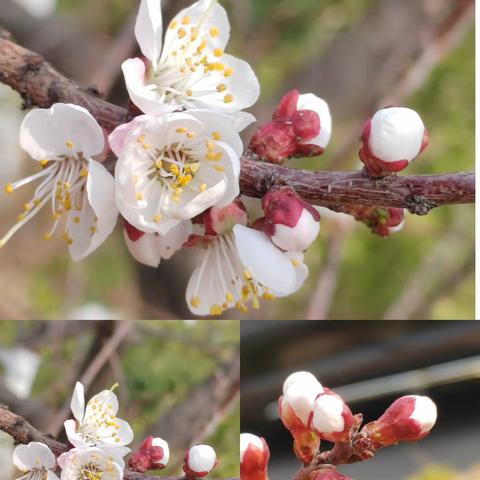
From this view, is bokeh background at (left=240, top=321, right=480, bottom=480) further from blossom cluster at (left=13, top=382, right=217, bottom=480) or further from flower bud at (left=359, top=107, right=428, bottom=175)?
flower bud at (left=359, top=107, right=428, bottom=175)

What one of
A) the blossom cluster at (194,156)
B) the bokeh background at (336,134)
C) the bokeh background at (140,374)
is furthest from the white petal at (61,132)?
the bokeh background at (336,134)

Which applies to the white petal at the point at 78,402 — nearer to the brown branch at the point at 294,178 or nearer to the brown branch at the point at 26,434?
the brown branch at the point at 26,434

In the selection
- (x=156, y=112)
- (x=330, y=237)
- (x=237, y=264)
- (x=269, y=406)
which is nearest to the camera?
(x=156, y=112)

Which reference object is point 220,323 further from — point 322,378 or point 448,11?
point 448,11

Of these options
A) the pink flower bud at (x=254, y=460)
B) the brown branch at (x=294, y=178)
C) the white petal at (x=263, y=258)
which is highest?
the brown branch at (x=294, y=178)

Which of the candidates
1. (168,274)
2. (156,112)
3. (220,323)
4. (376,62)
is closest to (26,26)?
(168,274)

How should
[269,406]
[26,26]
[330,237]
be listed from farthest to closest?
[330,237], [26,26], [269,406]

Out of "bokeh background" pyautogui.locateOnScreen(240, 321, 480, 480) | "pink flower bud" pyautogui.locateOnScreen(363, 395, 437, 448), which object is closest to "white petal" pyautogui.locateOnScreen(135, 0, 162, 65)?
"pink flower bud" pyautogui.locateOnScreen(363, 395, 437, 448)
